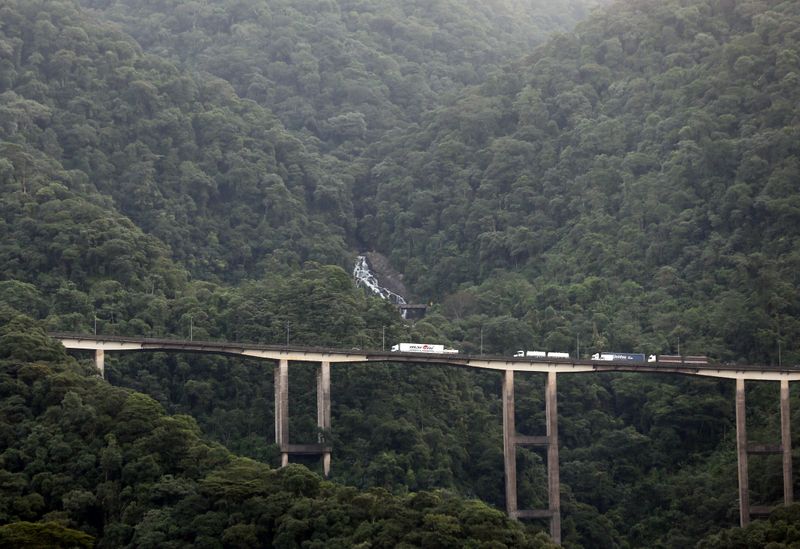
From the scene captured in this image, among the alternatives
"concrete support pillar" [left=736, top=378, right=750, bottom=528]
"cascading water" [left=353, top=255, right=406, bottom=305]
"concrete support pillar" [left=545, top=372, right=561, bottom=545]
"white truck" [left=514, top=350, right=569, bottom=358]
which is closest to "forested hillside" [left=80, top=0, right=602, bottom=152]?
Result: "cascading water" [left=353, top=255, right=406, bottom=305]

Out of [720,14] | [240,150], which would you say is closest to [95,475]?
[240,150]

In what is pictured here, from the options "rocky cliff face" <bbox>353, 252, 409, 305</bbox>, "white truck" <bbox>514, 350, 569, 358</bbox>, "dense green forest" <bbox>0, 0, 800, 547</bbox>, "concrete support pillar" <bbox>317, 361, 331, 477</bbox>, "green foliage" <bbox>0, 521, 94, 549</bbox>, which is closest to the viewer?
"green foliage" <bbox>0, 521, 94, 549</bbox>

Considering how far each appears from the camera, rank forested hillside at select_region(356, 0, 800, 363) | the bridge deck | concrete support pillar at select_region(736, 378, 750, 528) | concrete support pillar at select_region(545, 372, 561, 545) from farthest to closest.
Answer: forested hillside at select_region(356, 0, 800, 363)
concrete support pillar at select_region(545, 372, 561, 545)
concrete support pillar at select_region(736, 378, 750, 528)
the bridge deck

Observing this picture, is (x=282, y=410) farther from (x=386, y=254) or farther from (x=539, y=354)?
(x=386, y=254)

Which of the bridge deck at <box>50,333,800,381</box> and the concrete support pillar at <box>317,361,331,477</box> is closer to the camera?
the bridge deck at <box>50,333,800,381</box>

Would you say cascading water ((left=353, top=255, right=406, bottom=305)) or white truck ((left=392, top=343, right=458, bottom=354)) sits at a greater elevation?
cascading water ((left=353, top=255, right=406, bottom=305))

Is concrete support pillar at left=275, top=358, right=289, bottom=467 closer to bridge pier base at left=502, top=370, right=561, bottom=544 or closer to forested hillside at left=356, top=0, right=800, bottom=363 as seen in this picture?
bridge pier base at left=502, top=370, right=561, bottom=544

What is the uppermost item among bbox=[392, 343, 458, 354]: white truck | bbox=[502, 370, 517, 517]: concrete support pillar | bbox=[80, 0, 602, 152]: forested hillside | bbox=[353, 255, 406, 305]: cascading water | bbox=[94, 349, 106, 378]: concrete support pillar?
bbox=[80, 0, 602, 152]: forested hillside

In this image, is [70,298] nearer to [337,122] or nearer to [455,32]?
[337,122]
